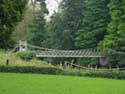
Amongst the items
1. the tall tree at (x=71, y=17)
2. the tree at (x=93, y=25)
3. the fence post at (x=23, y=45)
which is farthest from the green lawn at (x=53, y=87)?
the tall tree at (x=71, y=17)

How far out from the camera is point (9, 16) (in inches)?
591

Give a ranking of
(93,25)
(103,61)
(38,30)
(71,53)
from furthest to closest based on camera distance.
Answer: (38,30)
(93,25)
(103,61)
(71,53)

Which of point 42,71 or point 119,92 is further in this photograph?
point 42,71

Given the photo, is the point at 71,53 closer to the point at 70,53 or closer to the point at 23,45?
the point at 70,53

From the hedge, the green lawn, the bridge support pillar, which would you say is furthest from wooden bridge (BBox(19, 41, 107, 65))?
the green lawn

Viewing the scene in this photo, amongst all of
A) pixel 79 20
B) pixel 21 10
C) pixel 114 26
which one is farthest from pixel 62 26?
pixel 21 10

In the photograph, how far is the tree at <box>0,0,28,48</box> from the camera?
14.7 m

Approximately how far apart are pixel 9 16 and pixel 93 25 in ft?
84.2

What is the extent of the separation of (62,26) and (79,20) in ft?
6.14

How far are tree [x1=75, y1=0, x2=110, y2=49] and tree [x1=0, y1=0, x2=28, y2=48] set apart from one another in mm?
24191

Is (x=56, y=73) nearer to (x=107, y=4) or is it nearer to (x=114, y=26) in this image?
(x=114, y=26)

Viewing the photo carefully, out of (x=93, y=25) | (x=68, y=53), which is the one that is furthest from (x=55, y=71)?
(x=93, y=25)

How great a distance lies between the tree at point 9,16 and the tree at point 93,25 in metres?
24.2

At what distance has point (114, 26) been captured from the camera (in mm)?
36031
